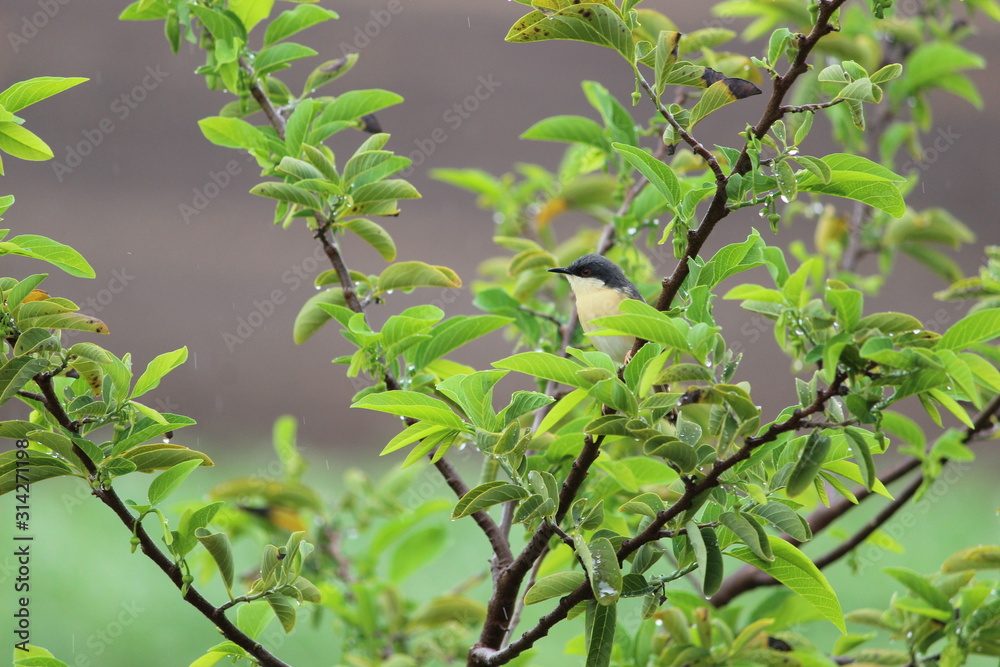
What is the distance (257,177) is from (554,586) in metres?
6.80

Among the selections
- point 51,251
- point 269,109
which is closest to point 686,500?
point 51,251

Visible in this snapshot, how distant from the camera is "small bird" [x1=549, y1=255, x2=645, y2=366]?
226cm

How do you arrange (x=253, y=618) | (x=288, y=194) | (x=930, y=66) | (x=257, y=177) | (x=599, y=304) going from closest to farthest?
(x=253, y=618) < (x=288, y=194) < (x=599, y=304) < (x=930, y=66) < (x=257, y=177)

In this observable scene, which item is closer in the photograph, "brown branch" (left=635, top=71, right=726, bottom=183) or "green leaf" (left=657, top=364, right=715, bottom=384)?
"green leaf" (left=657, top=364, right=715, bottom=384)

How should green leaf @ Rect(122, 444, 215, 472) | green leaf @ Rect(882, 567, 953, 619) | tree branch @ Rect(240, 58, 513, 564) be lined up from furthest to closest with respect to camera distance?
green leaf @ Rect(882, 567, 953, 619) < tree branch @ Rect(240, 58, 513, 564) < green leaf @ Rect(122, 444, 215, 472)

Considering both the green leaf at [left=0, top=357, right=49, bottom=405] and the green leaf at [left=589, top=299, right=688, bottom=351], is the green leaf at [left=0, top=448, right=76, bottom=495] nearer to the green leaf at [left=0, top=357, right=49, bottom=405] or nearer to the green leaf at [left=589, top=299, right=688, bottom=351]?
the green leaf at [left=0, top=357, right=49, bottom=405]

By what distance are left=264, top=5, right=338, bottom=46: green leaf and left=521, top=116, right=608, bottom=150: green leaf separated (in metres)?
0.56

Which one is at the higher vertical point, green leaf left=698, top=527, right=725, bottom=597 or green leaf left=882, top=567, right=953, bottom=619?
green leaf left=698, top=527, right=725, bottom=597

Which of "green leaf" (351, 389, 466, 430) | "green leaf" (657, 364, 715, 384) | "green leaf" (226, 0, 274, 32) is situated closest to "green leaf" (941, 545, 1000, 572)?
"green leaf" (657, 364, 715, 384)

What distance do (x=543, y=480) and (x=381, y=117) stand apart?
685cm

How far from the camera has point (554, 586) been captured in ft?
4.29

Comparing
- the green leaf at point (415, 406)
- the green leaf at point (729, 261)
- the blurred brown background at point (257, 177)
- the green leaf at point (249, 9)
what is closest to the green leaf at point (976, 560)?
the green leaf at point (729, 261)

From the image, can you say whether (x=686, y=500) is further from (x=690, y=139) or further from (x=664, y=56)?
(x=664, y=56)

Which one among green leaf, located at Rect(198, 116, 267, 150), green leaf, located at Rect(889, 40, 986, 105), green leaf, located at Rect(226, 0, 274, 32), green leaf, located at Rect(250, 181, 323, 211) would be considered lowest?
green leaf, located at Rect(250, 181, 323, 211)
